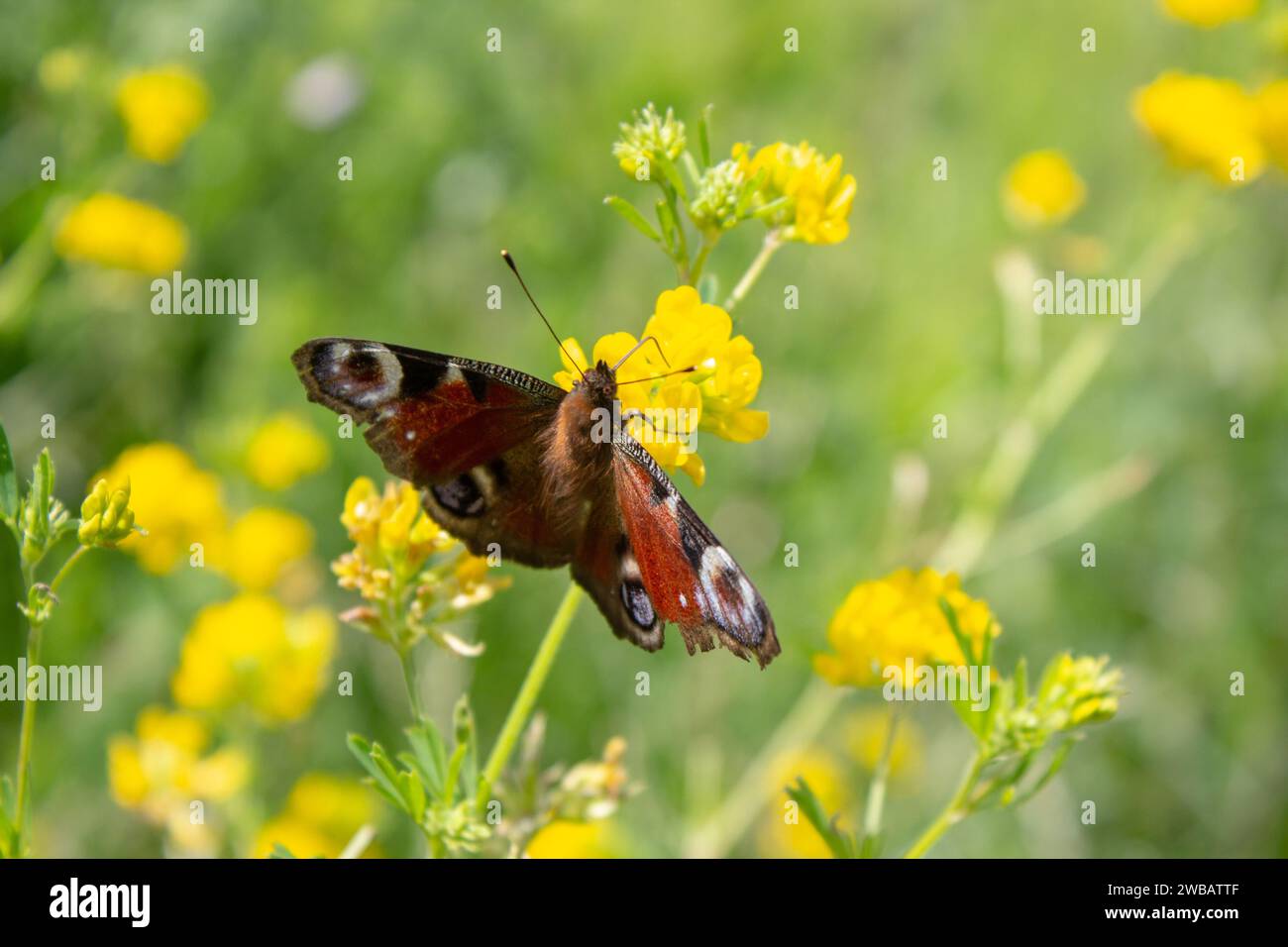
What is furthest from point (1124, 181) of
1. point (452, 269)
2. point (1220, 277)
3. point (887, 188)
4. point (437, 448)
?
point (437, 448)

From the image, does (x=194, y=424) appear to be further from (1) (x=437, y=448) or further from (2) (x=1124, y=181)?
(2) (x=1124, y=181)

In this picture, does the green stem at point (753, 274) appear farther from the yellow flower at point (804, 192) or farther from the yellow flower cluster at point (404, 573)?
the yellow flower cluster at point (404, 573)

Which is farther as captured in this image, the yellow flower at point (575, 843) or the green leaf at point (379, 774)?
the yellow flower at point (575, 843)

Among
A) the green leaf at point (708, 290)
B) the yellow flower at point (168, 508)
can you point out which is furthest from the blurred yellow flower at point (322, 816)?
the green leaf at point (708, 290)

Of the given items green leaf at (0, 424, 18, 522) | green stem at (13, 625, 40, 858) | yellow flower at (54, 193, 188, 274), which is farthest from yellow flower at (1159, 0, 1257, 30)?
green stem at (13, 625, 40, 858)

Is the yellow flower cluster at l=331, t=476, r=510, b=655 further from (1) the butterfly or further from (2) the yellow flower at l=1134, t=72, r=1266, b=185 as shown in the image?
(2) the yellow flower at l=1134, t=72, r=1266, b=185

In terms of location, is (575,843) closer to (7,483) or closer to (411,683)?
(411,683)
